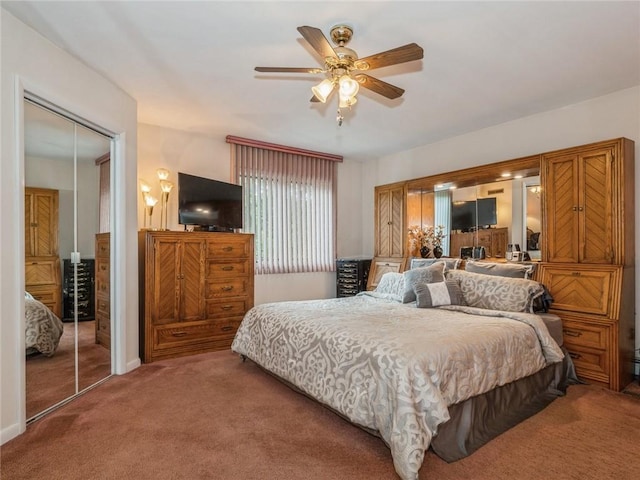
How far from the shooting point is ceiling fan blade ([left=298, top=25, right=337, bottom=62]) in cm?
196

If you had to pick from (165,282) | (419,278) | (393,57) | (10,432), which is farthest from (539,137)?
(10,432)

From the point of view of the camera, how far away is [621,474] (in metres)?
1.95

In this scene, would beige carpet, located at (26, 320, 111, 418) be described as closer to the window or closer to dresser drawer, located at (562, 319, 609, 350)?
the window

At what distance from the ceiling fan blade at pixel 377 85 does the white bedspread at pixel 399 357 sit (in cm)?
172

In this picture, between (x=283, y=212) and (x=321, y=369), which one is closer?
(x=321, y=369)

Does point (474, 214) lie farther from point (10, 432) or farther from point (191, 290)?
point (10, 432)

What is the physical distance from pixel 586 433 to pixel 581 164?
231 cm

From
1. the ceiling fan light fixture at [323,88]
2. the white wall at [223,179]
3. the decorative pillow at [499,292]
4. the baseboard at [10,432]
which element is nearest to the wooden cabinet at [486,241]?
the decorative pillow at [499,292]

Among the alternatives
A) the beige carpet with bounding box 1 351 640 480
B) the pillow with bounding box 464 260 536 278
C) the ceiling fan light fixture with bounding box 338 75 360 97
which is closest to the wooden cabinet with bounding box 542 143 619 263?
the pillow with bounding box 464 260 536 278

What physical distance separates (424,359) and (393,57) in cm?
181

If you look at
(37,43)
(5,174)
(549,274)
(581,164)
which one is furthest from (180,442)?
(581,164)

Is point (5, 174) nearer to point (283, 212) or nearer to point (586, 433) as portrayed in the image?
point (283, 212)

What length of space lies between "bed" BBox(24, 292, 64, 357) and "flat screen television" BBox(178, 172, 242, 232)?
5.65ft

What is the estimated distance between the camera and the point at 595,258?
10.8 feet
